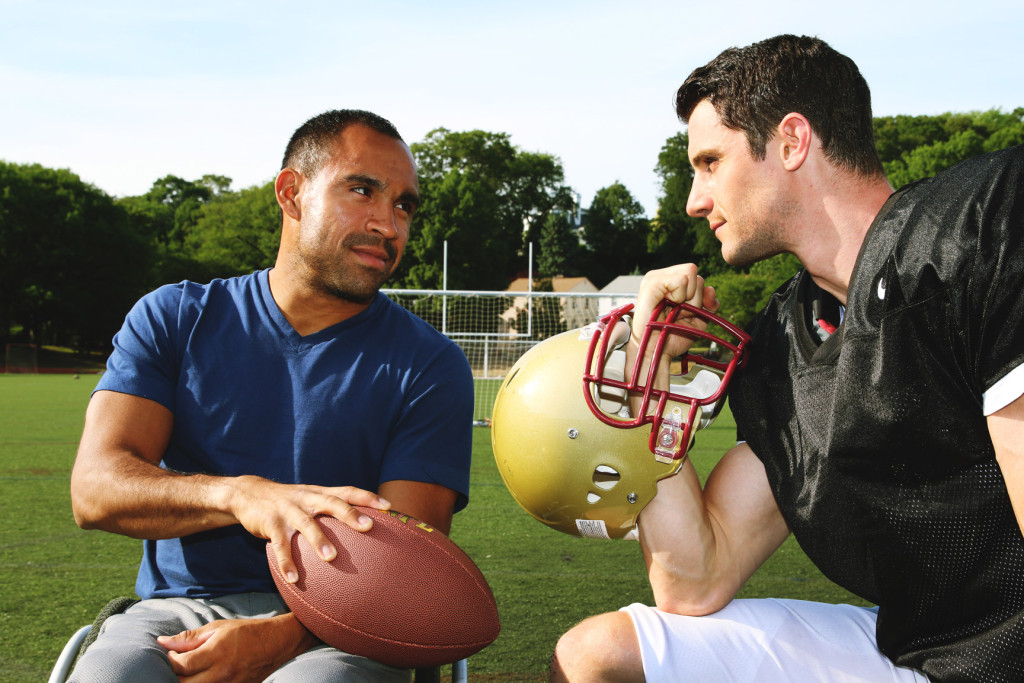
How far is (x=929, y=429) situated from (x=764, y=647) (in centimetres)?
68

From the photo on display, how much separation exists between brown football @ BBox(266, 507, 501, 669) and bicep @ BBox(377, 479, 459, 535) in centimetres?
39

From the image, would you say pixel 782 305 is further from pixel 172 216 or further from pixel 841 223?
pixel 172 216

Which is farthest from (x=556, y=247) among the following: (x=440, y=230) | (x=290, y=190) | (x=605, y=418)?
(x=605, y=418)

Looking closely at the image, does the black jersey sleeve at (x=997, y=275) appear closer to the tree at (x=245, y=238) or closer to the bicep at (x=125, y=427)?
the bicep at (x=125, y=427)

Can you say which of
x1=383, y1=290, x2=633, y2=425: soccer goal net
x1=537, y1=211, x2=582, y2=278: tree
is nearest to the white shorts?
x1=383, y1=290, x2=633, y2=425: soccer goal net

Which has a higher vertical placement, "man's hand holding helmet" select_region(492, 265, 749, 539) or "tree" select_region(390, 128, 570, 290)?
"tree" select_region(390, 128, 570, 290)

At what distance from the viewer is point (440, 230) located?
4453cm

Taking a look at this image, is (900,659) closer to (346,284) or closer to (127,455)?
(346,284)

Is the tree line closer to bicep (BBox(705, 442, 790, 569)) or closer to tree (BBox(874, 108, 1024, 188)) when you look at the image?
tree (BBox(874, 108, 1024, 188))

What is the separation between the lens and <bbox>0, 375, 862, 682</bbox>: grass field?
3402 mm

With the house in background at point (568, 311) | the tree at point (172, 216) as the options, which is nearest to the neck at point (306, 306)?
the house in background at point (568, 311)

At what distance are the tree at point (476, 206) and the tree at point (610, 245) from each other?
5.31 m

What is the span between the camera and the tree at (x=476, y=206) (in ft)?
146

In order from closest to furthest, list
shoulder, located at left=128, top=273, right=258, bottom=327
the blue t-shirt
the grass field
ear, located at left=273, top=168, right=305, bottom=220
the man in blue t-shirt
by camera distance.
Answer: the man in blue t-shirt
the blue t-shirt
shoulder, located at left=128, top=273, right=258, bottom=327
ear, located at left=273, top=168, right=305, bottom=220
the grass field
